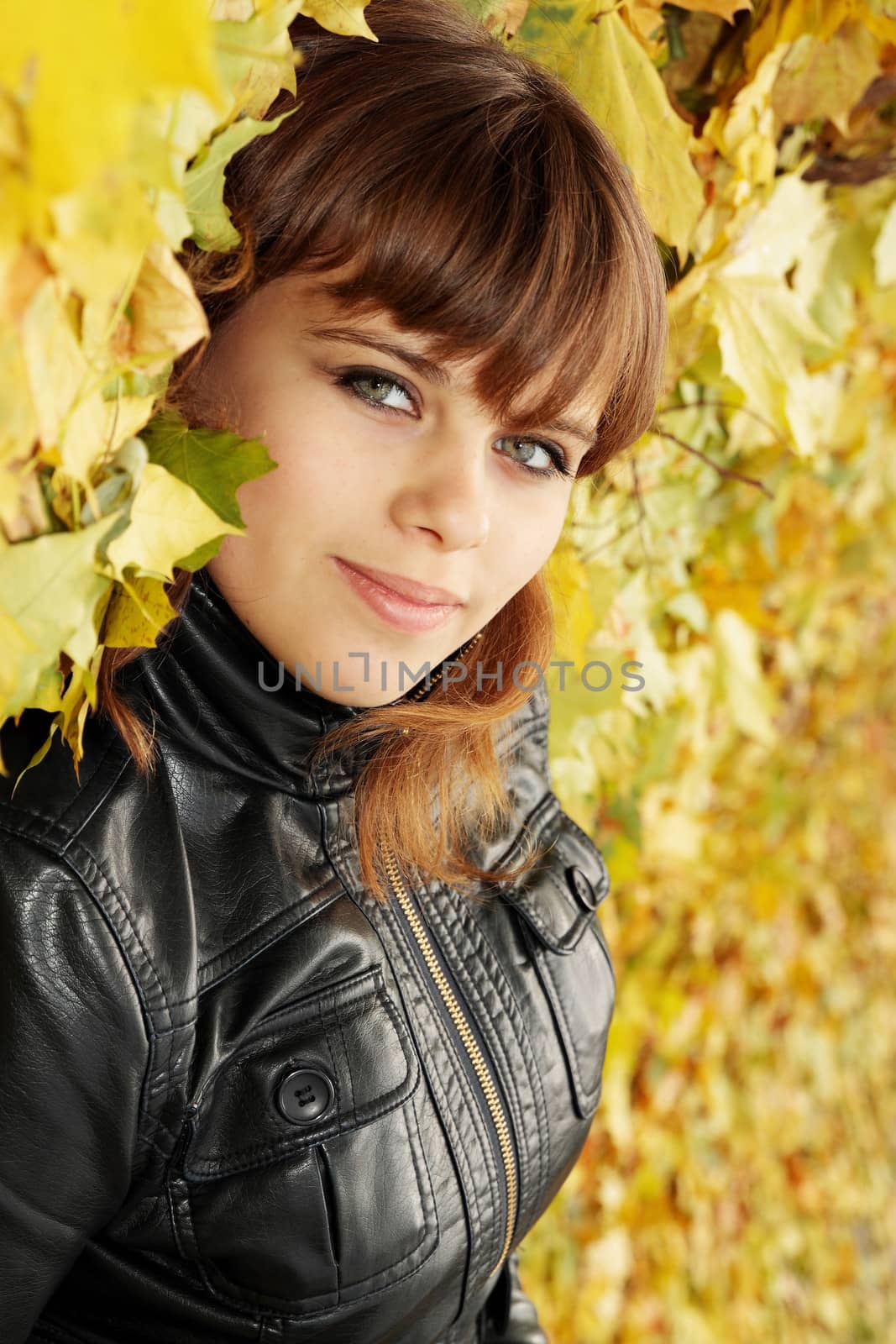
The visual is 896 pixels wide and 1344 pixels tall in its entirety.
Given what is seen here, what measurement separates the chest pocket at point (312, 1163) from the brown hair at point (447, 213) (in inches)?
10.3

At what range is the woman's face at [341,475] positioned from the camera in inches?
33.2

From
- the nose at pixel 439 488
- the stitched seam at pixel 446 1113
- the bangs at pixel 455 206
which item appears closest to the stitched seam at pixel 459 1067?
the stitched seam at pixel 446 1113

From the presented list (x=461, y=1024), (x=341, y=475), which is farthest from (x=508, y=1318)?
(x=341, y=475)

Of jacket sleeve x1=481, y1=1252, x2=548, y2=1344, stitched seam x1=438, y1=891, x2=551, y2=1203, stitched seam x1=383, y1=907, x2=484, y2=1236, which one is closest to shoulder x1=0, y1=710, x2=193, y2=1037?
stitched seam x1=383, y1=907, x2=484, y2=1236

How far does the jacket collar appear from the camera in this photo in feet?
2.98

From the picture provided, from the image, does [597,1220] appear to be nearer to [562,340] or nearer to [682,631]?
[682,631]

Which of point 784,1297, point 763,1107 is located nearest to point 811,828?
point 763,1107

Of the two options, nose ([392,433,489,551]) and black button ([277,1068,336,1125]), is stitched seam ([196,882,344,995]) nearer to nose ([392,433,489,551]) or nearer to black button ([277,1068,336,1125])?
black button ([277,1068,336,1125])

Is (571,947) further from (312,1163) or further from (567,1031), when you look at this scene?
(312,1163)

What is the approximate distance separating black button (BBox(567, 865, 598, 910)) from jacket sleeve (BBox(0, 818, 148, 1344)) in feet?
1.78

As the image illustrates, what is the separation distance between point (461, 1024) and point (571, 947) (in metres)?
0.20

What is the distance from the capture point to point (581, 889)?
4.06 ft

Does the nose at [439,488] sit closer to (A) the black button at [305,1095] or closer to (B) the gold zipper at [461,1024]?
(B) the gold zipper at [461,1024]

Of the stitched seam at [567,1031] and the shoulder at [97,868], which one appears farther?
the stitched seam at [567,1031]
